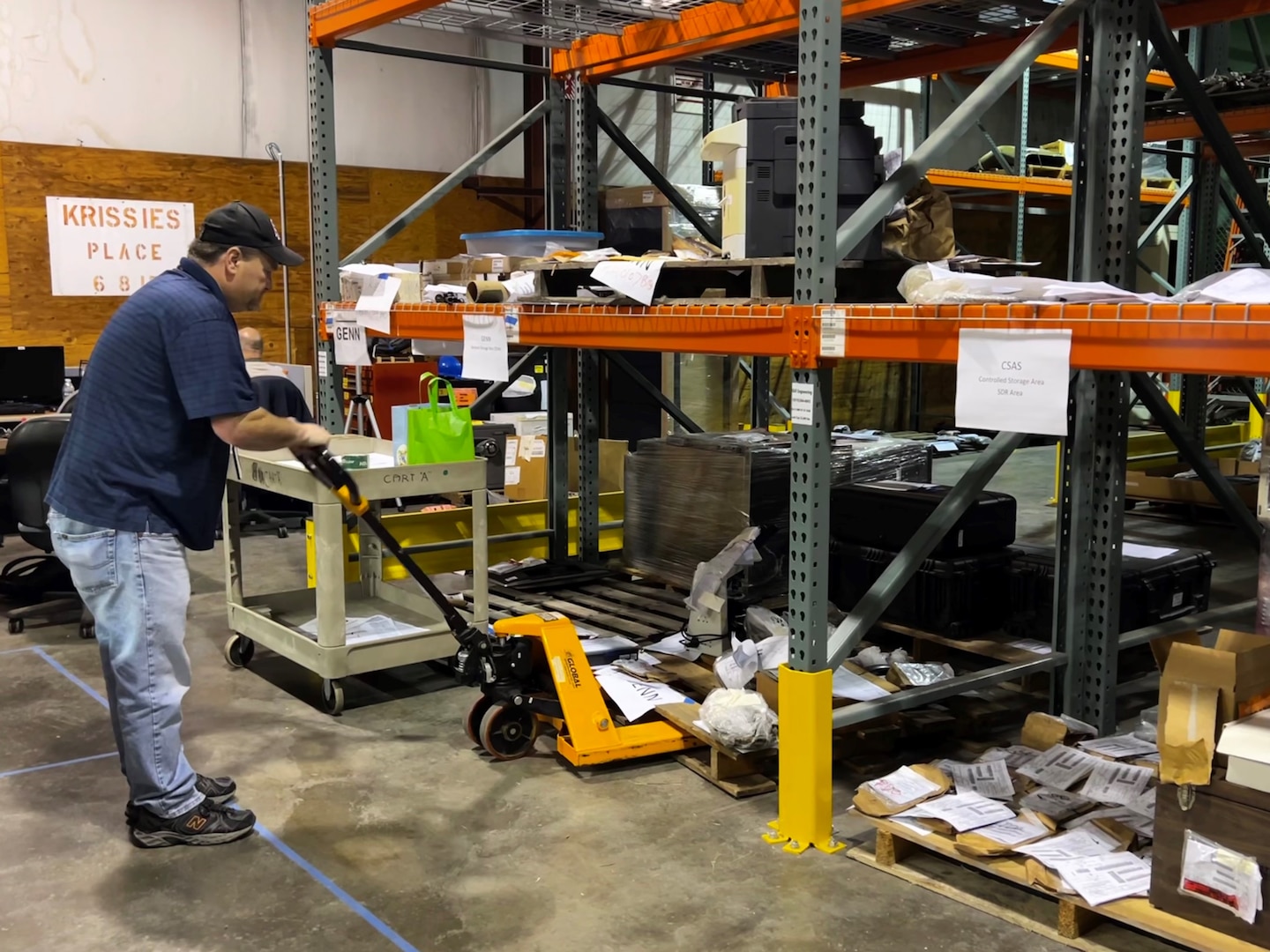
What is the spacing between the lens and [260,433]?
140 inches

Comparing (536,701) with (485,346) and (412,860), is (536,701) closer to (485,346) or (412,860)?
(412,860)

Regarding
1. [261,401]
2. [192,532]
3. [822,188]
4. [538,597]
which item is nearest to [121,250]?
[261,401]

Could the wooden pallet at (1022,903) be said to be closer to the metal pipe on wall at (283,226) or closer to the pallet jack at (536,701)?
the pallet jack at (536,701)

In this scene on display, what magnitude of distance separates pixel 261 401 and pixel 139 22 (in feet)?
16.5

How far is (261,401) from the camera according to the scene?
7.39 metres

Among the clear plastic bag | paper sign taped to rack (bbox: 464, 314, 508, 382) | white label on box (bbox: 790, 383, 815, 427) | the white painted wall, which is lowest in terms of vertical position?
the clear plastic bag

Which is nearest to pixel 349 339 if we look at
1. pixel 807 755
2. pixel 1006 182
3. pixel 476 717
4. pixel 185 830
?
pixel 476 717

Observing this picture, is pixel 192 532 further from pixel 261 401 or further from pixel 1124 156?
pixel 261 401

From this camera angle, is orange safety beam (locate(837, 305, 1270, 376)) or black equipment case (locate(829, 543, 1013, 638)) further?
black equipment case (locate(829, 543, 1013, 638))

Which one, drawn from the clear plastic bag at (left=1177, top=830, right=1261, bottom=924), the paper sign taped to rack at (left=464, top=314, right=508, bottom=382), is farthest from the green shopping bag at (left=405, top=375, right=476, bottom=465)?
the clear plastic bag at (left=1177, top=830, right=1261, bottom=924)

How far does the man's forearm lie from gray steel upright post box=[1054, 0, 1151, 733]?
265 centimetres

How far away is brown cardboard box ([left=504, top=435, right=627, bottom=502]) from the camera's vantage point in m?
7.79

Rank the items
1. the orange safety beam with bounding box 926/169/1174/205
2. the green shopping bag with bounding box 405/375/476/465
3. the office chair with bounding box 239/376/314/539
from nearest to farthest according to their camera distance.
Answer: the green shopping bag with bounding box 405/375/476/465, the office chair with bounding box 239/376/314/539, the orange safety beam with bounding box 926/169/1174/205

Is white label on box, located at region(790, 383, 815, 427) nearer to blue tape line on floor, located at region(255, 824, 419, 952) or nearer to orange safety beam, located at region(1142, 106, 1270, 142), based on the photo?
blue tape line on floor, located at region(255, 824, 419, 952)
